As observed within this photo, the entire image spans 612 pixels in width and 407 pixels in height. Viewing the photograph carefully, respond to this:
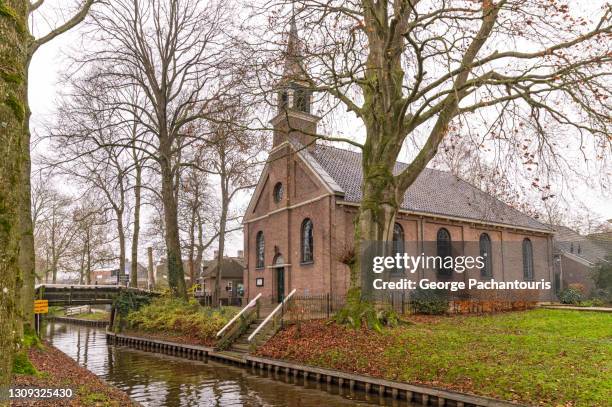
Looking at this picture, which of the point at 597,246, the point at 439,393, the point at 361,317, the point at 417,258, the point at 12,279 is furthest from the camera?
the point at 597,246

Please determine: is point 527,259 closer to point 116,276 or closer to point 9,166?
point 9,166

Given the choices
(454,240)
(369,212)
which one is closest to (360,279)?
(369,212)

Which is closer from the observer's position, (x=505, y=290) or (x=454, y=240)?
(x=505, y=290)

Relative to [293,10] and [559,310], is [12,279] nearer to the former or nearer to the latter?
[293,10]

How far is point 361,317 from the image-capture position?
1552 centimetres

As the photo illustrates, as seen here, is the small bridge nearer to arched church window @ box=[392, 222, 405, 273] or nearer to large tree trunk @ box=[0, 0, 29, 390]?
arched church window @ box=[392, 222, 405, 273]

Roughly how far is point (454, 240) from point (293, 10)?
792 inches

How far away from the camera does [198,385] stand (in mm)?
13695

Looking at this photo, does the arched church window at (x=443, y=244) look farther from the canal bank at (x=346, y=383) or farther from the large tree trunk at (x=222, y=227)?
the canal bank at (x=346, y=383)

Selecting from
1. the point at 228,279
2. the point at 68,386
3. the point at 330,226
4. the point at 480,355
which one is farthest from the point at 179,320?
the point at 228,279

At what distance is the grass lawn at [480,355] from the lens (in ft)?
31.9

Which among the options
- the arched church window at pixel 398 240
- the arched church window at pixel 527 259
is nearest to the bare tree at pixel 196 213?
the arched church window at pixel 398 240

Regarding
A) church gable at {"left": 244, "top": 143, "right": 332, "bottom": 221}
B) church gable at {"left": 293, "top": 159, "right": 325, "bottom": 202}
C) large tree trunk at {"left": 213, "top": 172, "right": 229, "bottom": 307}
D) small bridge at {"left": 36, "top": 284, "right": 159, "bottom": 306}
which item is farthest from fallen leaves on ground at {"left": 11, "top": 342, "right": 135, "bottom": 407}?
large tree trunk at {"left": 213, "top": 172, "right": 229, "bottom": 307}

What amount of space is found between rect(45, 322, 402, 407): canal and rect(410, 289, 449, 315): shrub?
895cm
